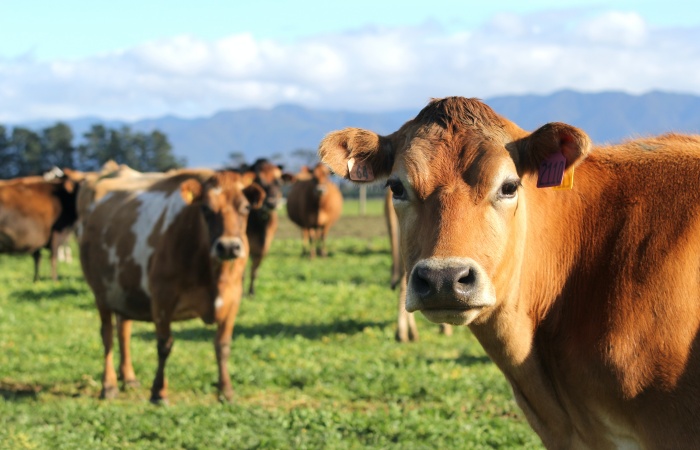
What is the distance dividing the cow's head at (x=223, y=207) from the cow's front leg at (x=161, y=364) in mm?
922

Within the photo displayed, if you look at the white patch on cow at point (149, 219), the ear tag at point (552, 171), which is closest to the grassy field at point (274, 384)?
the white patch on cow at point (149, 219)

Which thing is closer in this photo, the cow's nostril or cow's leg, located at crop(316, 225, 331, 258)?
the cow's nostril

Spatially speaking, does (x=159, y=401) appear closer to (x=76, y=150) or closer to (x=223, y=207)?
(x=223, y=207)

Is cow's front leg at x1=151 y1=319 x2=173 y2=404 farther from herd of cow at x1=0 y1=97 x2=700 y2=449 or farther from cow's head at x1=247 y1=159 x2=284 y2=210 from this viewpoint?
cow's head at x1=247 y1=159 x2=284 y2=210

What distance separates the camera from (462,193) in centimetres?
405

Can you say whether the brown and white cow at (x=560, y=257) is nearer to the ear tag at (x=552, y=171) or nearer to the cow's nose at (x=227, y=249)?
the ear tag at (x=552, y=171)

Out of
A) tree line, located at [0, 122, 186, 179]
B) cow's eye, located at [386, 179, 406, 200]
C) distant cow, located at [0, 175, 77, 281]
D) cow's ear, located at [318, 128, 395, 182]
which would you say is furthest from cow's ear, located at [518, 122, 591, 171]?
tree line, located at [0, 122, 186, 179]

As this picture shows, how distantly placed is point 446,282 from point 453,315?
19cm

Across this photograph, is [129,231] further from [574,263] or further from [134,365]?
[574,263]

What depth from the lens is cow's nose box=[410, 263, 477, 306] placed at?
12.2 feet

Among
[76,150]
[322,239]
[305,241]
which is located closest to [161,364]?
[322,239]

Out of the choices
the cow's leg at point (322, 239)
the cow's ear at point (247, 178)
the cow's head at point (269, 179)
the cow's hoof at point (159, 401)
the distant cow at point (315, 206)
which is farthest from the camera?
the distant cow at point (315, 206)

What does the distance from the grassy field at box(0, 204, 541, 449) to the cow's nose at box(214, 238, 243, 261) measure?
146 cm

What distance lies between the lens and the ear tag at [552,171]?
415 centimetres
